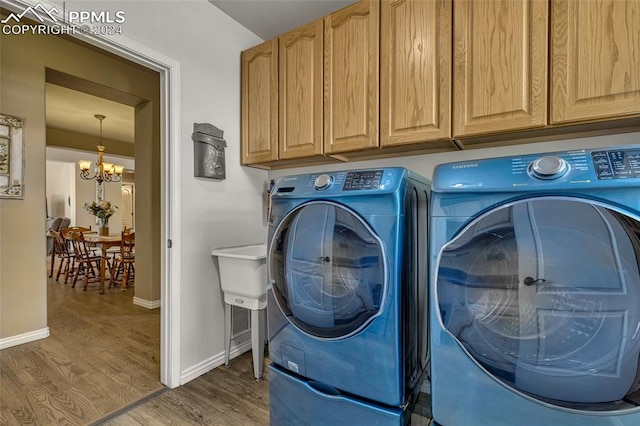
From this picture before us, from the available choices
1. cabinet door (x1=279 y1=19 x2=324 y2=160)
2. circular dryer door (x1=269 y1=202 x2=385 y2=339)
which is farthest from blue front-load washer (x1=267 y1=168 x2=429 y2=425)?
cabinet door (x1=279 y1=19 x2=324 y2=160)

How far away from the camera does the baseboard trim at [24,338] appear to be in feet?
8.29

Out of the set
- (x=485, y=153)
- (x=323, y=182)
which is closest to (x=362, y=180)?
(x=323, y=182)

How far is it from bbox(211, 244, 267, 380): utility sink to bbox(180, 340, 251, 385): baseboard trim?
0.19 metres

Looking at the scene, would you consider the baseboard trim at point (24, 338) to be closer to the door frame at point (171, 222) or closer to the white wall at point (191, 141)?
the door frame at point (171, 222)

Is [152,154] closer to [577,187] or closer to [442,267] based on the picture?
[442,267]

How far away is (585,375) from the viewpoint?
859mm

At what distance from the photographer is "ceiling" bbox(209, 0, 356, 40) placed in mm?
2055

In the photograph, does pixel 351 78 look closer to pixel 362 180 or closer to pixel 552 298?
pixel 362 180

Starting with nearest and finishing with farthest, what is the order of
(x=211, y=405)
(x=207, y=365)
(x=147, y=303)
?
(x=211, y=405) < (x=207, y=365) < (x=147, y=303)

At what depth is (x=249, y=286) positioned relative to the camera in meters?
1.97

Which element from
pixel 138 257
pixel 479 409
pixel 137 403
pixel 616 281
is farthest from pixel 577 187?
pixel 138 257

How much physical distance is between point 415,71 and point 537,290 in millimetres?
1211

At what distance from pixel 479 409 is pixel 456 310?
0.31m

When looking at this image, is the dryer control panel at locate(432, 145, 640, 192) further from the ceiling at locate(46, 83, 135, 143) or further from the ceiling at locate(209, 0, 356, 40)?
the ceiling at locate(46, 83, 135, 143)
